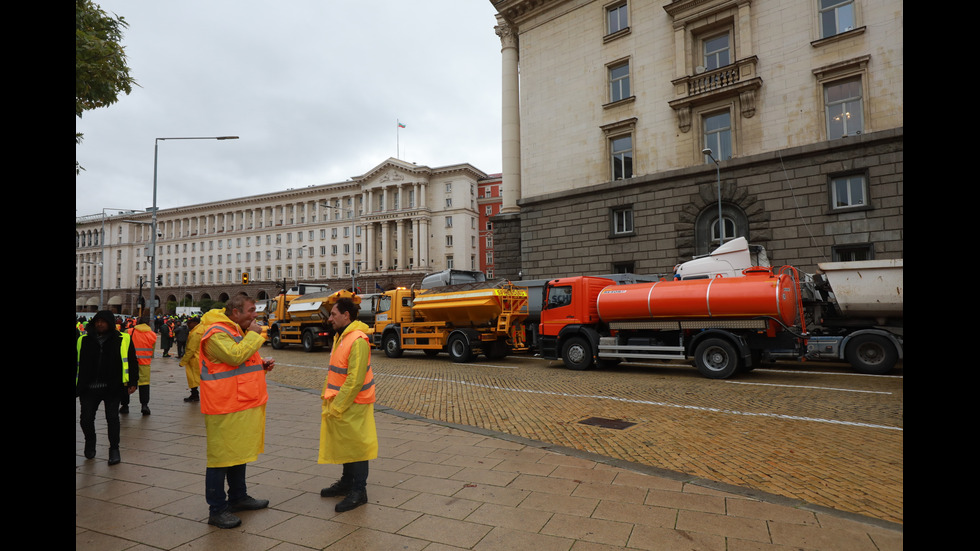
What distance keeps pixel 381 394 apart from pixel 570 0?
25112mm

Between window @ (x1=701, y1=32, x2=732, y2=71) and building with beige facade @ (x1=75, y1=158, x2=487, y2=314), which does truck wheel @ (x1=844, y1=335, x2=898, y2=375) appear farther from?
building with beige facade @ (x1=75, y1=158, x2=487, y2=314)

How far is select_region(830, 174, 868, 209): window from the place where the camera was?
1933 centimetres

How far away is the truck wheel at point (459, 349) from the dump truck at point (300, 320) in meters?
7.56

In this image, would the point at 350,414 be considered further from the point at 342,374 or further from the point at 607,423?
the point at 607,423

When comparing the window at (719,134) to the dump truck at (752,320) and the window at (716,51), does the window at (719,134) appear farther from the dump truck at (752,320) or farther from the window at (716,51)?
the dump truck at (752,320)

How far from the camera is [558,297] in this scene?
52.1 ft

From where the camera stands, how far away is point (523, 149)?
97.2 feet

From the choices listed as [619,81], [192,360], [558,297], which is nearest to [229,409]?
[192,360]

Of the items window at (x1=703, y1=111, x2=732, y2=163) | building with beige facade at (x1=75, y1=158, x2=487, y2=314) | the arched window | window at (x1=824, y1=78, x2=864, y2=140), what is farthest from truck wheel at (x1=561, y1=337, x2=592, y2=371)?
building with beige facade at (x1=75, y1=158, x2=487, y2=314)

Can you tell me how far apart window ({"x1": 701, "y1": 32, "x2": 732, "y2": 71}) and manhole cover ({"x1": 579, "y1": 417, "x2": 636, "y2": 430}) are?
20.8 meters

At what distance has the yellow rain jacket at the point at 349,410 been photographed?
14.4ft

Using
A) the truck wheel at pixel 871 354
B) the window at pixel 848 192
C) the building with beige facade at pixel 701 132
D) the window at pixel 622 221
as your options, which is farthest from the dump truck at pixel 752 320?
the window at pixel 622 221

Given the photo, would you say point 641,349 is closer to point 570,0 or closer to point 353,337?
point 353,337
